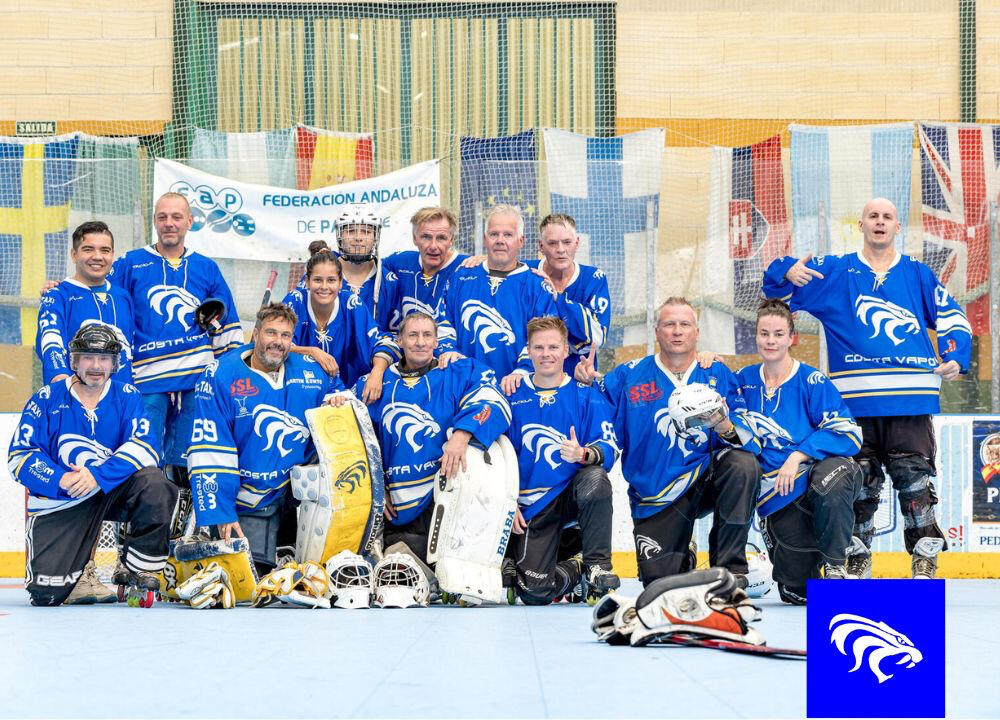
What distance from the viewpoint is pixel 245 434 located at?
4.84 meters

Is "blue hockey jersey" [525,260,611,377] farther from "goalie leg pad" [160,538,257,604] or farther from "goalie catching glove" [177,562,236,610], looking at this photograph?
"goalie catching glove" [177,562,236,610]

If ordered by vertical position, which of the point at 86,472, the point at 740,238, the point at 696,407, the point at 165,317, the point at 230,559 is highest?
the point at 740,238

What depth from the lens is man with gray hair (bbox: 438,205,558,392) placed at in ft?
17.5

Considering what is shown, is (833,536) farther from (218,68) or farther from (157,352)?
(218,68)

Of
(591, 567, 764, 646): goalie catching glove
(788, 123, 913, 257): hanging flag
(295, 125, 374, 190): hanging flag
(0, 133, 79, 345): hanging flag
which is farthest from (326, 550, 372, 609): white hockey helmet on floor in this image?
(788, 123, 913, 257): hanging flag

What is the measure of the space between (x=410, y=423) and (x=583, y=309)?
942mm

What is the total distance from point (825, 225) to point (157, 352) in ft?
13.5

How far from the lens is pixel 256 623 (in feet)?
13.0

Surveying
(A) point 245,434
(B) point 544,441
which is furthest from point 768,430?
(A) point 245,434

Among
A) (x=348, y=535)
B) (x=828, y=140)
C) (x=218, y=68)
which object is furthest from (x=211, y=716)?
(x=218, y=68)

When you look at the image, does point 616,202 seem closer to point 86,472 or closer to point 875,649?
point 86,472

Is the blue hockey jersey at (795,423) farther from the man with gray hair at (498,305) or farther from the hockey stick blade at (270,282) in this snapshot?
the hockey stick blade at (270,282)

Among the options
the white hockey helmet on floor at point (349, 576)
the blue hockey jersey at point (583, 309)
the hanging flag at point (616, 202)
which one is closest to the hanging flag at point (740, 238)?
the hanging flag at point (616, 202)

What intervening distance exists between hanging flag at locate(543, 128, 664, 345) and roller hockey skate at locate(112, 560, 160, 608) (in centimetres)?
379
